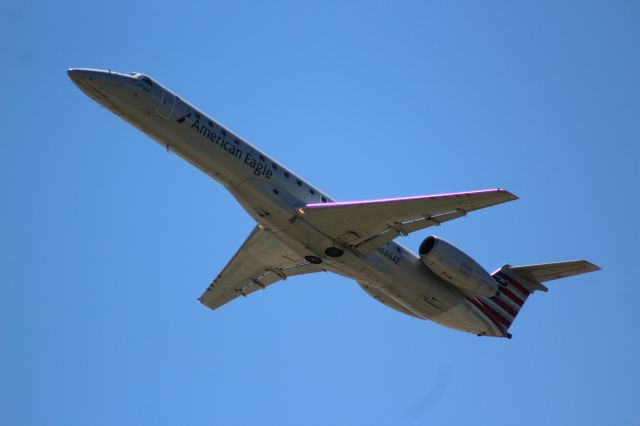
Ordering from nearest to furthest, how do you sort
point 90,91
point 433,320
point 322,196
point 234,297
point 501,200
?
point 501,200
point 90,91
point 322,196
point 433,320
point 234,297

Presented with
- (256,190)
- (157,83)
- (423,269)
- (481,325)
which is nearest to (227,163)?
(256,190)

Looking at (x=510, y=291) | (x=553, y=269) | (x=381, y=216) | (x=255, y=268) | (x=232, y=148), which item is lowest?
(x=255, y=268)

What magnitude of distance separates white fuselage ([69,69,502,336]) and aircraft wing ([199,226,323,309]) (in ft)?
5.00

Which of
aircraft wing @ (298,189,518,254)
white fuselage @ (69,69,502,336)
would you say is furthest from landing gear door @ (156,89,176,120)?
aircraft wing @ (298,189,518,254)

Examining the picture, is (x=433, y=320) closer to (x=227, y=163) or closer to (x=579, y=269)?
(x=579, y=269)

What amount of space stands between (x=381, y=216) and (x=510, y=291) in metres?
6.62

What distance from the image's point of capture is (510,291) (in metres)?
27.4

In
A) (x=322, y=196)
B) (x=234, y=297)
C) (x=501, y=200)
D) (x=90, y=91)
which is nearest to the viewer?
(x=501, y=200)

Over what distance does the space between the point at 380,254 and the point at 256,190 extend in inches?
164

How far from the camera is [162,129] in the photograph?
2244 cm

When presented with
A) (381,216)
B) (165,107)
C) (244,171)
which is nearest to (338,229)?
(381,216)

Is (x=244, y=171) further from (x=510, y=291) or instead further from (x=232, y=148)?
(x=510, y=291)

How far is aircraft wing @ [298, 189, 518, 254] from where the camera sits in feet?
71.8

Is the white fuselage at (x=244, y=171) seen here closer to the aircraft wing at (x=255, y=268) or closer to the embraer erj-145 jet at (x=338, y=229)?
the embraer erj-145 jet at (x=338, y=229)
